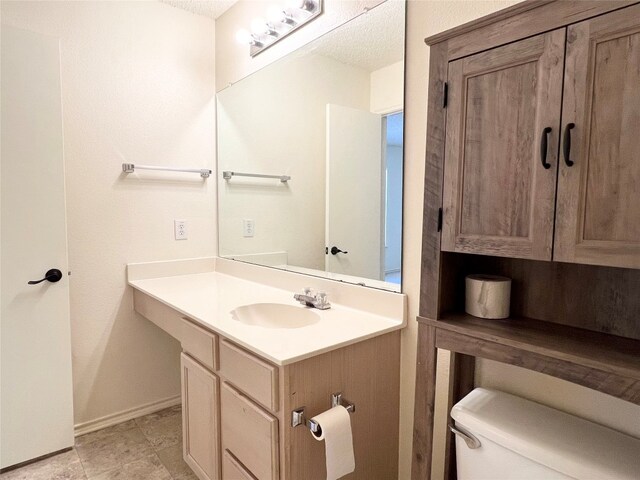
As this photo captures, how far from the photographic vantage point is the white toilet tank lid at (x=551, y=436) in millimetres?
852

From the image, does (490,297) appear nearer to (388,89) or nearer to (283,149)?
(388,89)

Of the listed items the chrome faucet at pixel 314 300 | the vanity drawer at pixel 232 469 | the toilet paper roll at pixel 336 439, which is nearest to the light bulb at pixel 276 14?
the chrome faucet at pixel 314 300

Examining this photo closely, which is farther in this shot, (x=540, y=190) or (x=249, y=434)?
(x=249, y=434)

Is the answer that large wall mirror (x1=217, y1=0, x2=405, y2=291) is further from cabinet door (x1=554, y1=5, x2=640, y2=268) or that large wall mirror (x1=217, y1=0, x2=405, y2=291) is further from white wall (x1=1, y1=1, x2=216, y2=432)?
cabinet door (x1=554, y1=5, x2=640, y2=268)

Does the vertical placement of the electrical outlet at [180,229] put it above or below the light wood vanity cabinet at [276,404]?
above

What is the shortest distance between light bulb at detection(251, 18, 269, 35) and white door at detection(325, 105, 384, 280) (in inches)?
25.3

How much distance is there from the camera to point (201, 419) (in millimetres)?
1561

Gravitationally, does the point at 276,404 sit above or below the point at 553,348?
below

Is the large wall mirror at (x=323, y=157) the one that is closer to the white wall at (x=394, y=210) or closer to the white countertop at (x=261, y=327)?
the white wall at (x=394, y=210)

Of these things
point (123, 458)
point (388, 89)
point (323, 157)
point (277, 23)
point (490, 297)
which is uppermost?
A: point (277, 23)

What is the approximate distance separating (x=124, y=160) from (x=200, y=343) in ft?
4.08

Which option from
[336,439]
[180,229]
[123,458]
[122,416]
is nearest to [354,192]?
[336,439]

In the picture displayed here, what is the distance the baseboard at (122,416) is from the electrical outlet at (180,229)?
3.37 feet

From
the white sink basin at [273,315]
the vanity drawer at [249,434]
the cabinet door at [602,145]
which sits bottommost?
the vanity drawer at [249,434]
